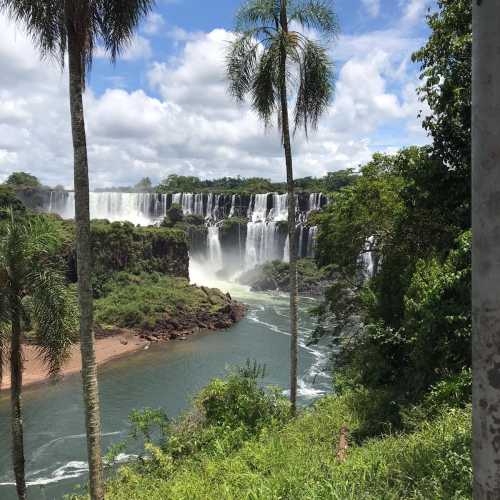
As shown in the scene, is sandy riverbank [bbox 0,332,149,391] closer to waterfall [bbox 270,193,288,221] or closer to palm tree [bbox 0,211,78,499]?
palm tree [bbox 0,211,78,499]

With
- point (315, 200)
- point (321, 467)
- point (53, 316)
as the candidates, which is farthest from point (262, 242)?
point (321, 467)

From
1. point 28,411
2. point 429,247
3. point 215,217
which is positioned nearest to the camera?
point 429,247

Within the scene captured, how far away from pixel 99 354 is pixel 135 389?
8.42 m

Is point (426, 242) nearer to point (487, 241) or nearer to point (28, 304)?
point (28, 304)

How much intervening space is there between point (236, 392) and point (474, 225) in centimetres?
942

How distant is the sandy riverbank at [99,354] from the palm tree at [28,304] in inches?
695

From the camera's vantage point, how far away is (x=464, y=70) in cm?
894

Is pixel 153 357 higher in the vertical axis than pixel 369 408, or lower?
lower

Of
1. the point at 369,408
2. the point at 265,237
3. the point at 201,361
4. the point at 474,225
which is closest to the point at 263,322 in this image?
the point at 201,361

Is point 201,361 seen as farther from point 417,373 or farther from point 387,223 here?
point 417,373

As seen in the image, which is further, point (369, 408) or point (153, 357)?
point (153, 357)

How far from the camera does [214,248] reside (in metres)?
64.0

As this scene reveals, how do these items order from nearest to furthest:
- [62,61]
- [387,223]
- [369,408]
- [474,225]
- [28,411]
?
1. [474,225]
2. [62,61]
3. [369,408]
4. [387,223]
5. [28,411]

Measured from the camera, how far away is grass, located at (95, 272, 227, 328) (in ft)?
129
